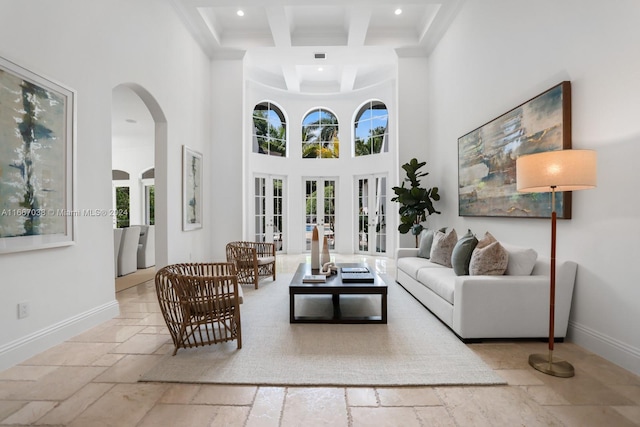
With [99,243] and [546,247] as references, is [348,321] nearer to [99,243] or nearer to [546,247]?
[546,247]

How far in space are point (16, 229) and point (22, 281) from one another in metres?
0.41

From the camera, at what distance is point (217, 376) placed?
2137 millimetres

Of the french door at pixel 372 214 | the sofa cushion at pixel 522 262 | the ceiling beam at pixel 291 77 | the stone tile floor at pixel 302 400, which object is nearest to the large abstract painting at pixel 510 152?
the sofa cushion at pixel 522 262

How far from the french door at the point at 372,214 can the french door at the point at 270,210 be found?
1994mm

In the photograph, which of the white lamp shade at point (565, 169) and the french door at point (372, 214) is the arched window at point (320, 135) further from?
the white lamp shade at point (565, 169)

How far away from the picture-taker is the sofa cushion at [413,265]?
4004 mm

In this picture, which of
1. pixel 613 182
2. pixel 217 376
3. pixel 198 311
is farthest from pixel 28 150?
pixel 613 182

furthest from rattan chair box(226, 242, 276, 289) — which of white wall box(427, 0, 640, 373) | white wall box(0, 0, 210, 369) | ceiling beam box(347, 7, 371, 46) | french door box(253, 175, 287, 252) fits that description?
ceiling beam box(347, 7, 371, 46)

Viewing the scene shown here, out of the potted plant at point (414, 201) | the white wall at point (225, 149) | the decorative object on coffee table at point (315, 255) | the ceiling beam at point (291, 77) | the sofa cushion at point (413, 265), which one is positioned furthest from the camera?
the ceiling beam at point (291, 77)

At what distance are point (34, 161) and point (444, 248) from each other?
4.26 metres

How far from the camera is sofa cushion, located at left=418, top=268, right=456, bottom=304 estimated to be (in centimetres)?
299

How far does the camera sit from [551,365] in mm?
2211

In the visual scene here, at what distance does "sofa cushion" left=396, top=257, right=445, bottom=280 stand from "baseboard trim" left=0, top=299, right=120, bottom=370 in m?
3.49

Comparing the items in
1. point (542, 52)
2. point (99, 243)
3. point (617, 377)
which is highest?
point (542, 52)
